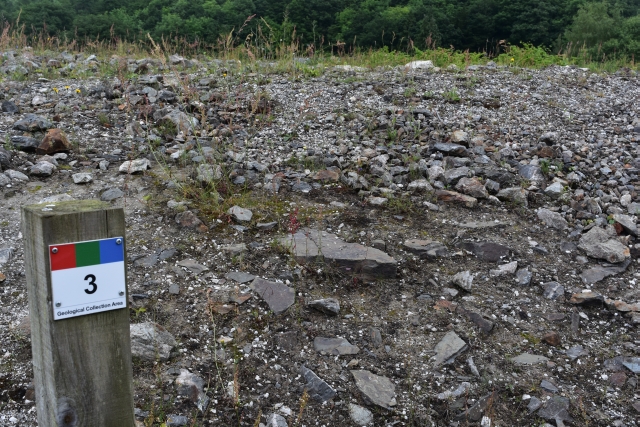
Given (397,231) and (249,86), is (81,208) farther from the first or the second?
(249,86)

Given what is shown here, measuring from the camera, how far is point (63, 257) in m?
1.69

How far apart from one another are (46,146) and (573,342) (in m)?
5.45

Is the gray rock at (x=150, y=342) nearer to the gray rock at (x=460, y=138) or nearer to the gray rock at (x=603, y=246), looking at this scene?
the gray rock at (x=603, y=246)

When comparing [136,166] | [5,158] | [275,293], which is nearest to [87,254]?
[275,293]

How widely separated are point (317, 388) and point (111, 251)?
1.79 meters

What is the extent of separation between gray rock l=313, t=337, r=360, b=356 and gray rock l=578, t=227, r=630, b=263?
255 centimetres

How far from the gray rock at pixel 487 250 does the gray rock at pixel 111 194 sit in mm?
3288

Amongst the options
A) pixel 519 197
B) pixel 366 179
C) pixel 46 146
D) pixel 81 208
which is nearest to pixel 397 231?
pixel 366 179

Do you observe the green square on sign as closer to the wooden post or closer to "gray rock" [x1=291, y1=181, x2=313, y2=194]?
the wooden post

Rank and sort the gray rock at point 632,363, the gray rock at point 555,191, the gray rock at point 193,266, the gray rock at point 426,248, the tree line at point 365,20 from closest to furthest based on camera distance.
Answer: the gray rock at point 632,363, the gray rock at point 193,266, the gray rock at point 426,248, the gray rock at point 555,191, the tree line at point 365,20

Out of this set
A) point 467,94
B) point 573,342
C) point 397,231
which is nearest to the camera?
point 573,342

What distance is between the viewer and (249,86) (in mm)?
7836

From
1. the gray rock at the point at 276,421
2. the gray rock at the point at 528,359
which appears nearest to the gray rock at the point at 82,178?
the gray rock at the point at 276,421

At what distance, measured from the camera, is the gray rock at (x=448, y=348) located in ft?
11.2
